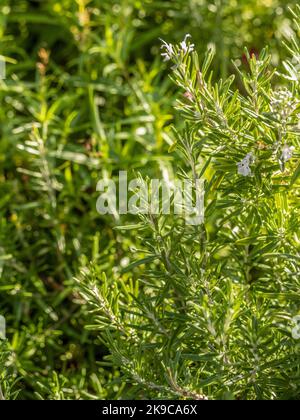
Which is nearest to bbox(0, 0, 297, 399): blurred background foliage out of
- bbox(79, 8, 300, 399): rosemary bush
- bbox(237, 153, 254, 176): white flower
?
bbox(79, 8, 300, 399): rosemary bush

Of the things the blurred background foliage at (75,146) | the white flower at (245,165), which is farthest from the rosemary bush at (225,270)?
the blurred background foliage at (75,146)

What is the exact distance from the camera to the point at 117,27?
158 centimetres

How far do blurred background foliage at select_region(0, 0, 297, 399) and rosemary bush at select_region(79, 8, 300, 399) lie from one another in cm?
20

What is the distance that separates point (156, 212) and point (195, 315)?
15 centimetres

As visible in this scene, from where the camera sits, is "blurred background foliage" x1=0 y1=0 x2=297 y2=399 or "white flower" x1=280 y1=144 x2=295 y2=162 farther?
"blurred background foliage" x1=0 y1=0 x2=297 y2=399

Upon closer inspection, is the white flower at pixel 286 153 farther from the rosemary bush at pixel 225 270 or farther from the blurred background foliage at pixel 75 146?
the blurred background foliage at pixel 75 146

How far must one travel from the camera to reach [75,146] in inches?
54.9

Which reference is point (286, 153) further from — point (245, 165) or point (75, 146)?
point (75, 146)

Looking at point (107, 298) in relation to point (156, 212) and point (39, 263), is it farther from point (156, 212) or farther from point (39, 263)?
point (39, 263)

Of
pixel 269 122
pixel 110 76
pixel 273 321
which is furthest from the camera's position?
pixel 110 76

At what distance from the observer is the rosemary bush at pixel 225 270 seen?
803mm

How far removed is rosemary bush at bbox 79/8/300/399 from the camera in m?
0.80

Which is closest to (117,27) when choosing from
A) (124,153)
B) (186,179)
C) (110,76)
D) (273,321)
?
(110,76)

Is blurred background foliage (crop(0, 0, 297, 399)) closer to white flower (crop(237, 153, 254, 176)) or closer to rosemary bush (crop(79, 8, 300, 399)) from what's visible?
rosemary bush (crop(79, 8, 300, 399))
